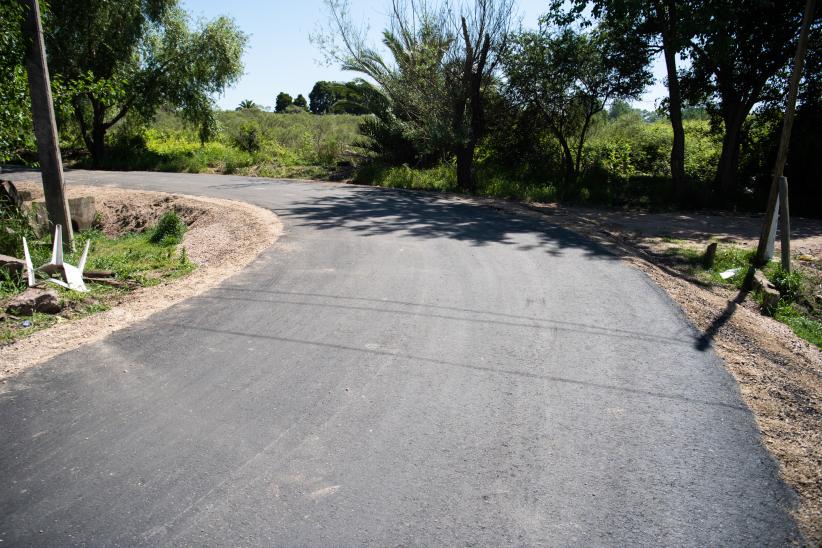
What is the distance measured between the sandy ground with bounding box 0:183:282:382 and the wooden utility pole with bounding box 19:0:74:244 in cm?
211

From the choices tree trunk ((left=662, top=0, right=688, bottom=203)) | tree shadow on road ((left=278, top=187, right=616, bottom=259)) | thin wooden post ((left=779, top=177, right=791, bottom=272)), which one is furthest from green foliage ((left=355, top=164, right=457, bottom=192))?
thin wooden post ((left=779, top=177, right=791, bottom=272))

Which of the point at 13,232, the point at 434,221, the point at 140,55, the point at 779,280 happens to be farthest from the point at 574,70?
the point at 140,55

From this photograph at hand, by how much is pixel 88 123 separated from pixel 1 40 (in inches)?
781

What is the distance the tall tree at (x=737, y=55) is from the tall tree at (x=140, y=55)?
19446 millimetres

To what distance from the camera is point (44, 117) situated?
910cm

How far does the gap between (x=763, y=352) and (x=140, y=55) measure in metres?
26.3

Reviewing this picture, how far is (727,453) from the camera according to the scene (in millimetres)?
3713

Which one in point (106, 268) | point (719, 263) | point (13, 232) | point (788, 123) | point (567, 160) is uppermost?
point (788, 123)

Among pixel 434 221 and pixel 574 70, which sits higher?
pixel 574 70

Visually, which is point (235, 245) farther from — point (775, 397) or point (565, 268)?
point (775, 397)

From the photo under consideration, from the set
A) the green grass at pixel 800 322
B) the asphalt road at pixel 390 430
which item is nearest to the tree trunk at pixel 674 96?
the green grass at pixel 800 322

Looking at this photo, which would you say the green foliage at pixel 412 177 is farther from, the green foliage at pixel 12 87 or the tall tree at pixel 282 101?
the tall tree at pixel 282 101

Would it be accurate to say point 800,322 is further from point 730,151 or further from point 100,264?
point 730,151

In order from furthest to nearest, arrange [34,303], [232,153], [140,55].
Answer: [232,153] < [140,55] < [34,303]
